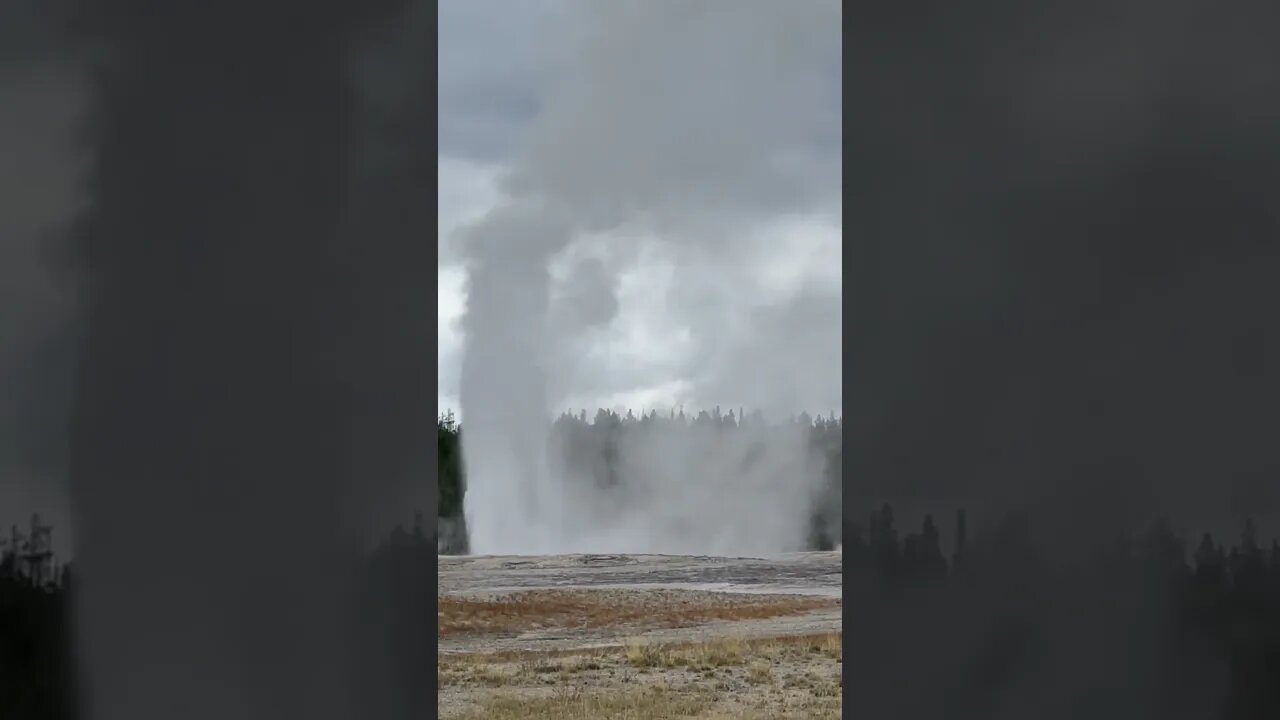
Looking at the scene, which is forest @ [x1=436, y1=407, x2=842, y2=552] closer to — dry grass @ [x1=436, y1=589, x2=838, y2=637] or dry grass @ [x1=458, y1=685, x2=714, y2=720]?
dry grass @ [x1=436, y1=589, x2=838, y2=637]

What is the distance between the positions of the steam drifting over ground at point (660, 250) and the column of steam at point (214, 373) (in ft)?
34.3

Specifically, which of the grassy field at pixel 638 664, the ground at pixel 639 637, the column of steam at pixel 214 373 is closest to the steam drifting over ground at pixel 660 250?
the ground at pixel 639 637

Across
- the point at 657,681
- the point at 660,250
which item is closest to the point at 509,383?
the point at 660,250

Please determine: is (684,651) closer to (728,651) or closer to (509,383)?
(728,651)

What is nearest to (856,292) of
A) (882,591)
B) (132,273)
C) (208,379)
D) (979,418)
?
(979,418)

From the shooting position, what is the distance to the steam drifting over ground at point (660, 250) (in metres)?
12.5

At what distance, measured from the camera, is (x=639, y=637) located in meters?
11.6

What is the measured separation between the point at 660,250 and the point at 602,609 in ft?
14.9

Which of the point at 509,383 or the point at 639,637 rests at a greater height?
the point at 509,383

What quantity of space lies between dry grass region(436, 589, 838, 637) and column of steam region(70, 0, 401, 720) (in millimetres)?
9995

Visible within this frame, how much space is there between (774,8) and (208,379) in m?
12.3

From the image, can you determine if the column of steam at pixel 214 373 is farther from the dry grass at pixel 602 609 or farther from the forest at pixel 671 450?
the forest at pixel 671 450

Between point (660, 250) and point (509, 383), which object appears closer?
point (509, 383)

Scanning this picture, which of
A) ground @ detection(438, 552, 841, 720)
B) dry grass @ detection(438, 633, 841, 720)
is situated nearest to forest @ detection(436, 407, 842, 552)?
ground @ detection(438, 552, 841, 720)
